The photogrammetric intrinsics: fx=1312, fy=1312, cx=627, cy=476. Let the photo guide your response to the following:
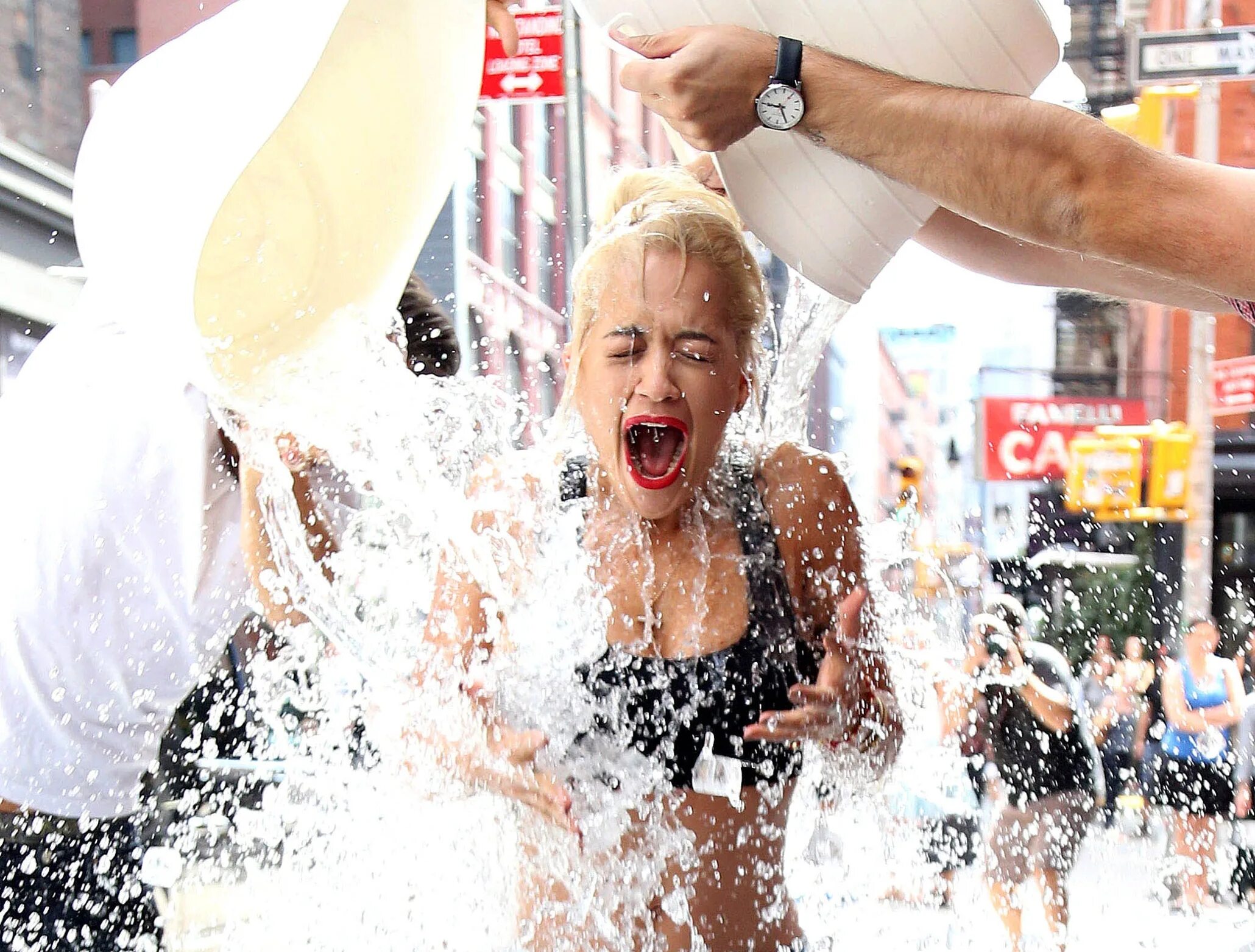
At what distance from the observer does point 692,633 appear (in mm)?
1894

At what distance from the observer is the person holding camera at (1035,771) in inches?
165

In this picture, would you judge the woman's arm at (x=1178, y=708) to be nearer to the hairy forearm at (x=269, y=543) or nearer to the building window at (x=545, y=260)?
the hairy forearm at (x=269, y=543)

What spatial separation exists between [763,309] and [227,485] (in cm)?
87

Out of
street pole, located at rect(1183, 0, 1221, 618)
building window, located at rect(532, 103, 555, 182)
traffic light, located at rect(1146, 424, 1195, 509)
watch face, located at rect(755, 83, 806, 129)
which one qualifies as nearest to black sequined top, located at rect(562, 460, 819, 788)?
watch face, located at rect(755, 83, 806, 129)

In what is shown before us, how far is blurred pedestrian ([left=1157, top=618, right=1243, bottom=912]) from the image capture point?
492cm

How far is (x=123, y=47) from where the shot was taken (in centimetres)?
935

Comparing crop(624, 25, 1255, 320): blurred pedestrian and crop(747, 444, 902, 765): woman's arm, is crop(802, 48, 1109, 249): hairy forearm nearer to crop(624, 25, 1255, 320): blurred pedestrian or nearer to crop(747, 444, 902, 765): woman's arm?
crop(624, 25, 1255, 320): blurred pedestrian

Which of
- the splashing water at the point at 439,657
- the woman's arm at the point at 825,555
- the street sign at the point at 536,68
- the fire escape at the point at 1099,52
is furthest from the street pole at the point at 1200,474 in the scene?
the woman's arm at the point at 825,555

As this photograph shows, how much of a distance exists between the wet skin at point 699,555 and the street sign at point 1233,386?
32.5 ft

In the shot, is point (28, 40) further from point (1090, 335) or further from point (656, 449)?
point (1090, 335)

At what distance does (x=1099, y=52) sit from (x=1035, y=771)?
1042 centimetres

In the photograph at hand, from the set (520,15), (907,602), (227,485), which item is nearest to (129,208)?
(227,485)

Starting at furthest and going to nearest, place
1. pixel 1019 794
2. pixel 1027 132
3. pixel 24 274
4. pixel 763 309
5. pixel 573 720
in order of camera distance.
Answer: pixel 24 274
pixel 1019 794
pixel 763 309
pixel 573 720
pixel 1027 132

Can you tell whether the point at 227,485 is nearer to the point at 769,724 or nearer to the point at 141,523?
the point at 141,523
